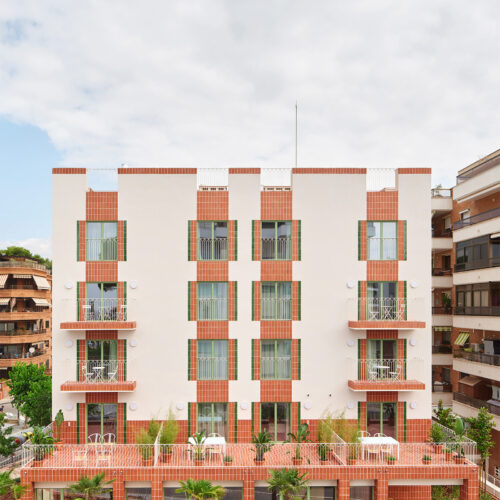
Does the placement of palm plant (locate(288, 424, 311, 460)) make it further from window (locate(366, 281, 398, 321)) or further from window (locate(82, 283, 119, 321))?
window (locate(82, 283, 119, 321))

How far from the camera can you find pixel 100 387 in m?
19.3

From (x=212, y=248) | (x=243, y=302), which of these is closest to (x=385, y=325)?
(x=243, y=302)

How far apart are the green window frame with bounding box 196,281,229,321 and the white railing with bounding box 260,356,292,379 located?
2.93 metres

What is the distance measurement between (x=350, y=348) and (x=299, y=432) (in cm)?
466

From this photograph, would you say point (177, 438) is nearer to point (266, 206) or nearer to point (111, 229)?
point (111, 229)

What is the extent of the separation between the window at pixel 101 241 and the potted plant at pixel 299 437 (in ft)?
38.4

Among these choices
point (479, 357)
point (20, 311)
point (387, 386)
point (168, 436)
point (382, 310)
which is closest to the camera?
point (168, 436)

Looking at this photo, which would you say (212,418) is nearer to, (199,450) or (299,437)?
(199,450)

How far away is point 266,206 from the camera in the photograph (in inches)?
822

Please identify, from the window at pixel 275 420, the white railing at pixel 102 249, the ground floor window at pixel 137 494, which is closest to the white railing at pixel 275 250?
the window at pixel 275 420

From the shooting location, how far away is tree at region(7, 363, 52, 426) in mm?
23109

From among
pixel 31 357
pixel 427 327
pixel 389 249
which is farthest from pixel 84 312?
pixel 31 357

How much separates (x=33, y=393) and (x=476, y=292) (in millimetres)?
29046

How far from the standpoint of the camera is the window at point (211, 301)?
20.6m
